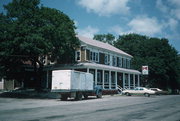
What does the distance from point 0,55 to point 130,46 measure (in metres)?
49.6

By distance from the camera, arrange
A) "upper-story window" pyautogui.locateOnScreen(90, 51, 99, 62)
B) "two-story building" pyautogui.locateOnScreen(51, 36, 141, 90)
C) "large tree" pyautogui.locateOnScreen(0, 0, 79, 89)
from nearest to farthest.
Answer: "large tree" pyautogui.locateOnScreen(0, 0, 79, 89) < "two-story building" pyautogui.locateOnScreen(51, 36, 141, 90) < "upper-story window" pyautogui.locateOnScreen(90, 51, 99, 62)

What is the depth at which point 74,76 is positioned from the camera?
24.4 meters

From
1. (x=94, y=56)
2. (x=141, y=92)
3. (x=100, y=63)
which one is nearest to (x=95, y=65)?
(x=94, y=56)

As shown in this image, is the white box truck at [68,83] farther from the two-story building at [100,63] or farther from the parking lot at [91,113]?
the two-story building at [100,63]

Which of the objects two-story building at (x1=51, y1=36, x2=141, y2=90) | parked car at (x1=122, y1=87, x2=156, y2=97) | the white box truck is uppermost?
two-story building at (x1=51, y1=36, x2=141, y2=90)

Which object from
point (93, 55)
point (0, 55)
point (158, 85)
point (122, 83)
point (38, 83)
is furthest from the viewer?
point (158, 85)

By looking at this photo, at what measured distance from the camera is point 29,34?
2762cm

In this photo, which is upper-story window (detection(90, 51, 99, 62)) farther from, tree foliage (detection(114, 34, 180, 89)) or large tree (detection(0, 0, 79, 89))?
tree foliage (detection(114, 34, 180, 89))

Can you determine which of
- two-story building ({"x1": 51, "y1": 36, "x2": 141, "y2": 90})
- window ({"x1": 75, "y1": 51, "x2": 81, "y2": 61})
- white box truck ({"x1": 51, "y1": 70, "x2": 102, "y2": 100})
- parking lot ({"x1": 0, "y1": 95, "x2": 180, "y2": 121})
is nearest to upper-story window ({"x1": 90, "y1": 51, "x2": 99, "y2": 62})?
two-story building ({"x1": 51, "y1": 36, "x2": 141, "y2": 90})

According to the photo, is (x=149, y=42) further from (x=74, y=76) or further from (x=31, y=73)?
(x=74, y=76)

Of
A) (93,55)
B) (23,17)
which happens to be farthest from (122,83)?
(23,17)

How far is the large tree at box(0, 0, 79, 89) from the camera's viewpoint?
27.2 m

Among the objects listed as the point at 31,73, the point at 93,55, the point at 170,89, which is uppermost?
the point at 93,55

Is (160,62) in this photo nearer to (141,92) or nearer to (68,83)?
(141,92)
